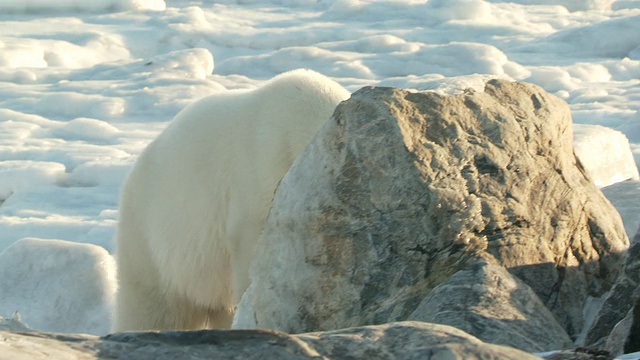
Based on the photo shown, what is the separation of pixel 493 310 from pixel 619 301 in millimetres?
580

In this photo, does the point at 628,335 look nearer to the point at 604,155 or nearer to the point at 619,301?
the point at 619,301

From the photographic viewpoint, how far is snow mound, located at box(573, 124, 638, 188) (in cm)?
821

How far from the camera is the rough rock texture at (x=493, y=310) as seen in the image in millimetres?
3010

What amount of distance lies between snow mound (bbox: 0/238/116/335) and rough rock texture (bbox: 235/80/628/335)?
2.75 metres

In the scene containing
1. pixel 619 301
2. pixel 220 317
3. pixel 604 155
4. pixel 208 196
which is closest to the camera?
pixel 619 301

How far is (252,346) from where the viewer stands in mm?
1997

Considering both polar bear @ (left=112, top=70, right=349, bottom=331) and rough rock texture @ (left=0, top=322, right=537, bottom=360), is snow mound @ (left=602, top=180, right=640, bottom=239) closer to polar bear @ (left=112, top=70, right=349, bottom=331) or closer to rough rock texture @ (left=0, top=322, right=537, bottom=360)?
polar bear @ (left=112, top=70, right=349, bottom=331)

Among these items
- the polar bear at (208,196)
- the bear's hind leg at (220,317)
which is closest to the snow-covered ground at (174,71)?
Answer: the polar bear at (208,196)

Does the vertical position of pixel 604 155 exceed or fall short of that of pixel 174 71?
it exceeds it

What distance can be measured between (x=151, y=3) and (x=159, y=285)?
46.3 ft

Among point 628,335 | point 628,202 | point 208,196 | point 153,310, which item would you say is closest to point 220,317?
point 153,310

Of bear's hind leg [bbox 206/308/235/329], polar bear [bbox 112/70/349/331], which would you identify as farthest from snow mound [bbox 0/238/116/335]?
bear's hind leg [bbox 206/308/235/329]

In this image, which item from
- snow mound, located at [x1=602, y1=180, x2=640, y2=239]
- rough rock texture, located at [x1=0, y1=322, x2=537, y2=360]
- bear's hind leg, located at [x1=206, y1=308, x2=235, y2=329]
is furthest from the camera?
bear's hind leg, located at [x1=206, y1=308, x2=235, y2=329]

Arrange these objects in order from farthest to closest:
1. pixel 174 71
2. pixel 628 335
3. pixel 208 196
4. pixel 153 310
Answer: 1. pixel 174 71
2. pixel 153 310
3. pixel 208 196
4. pixel 628 335
